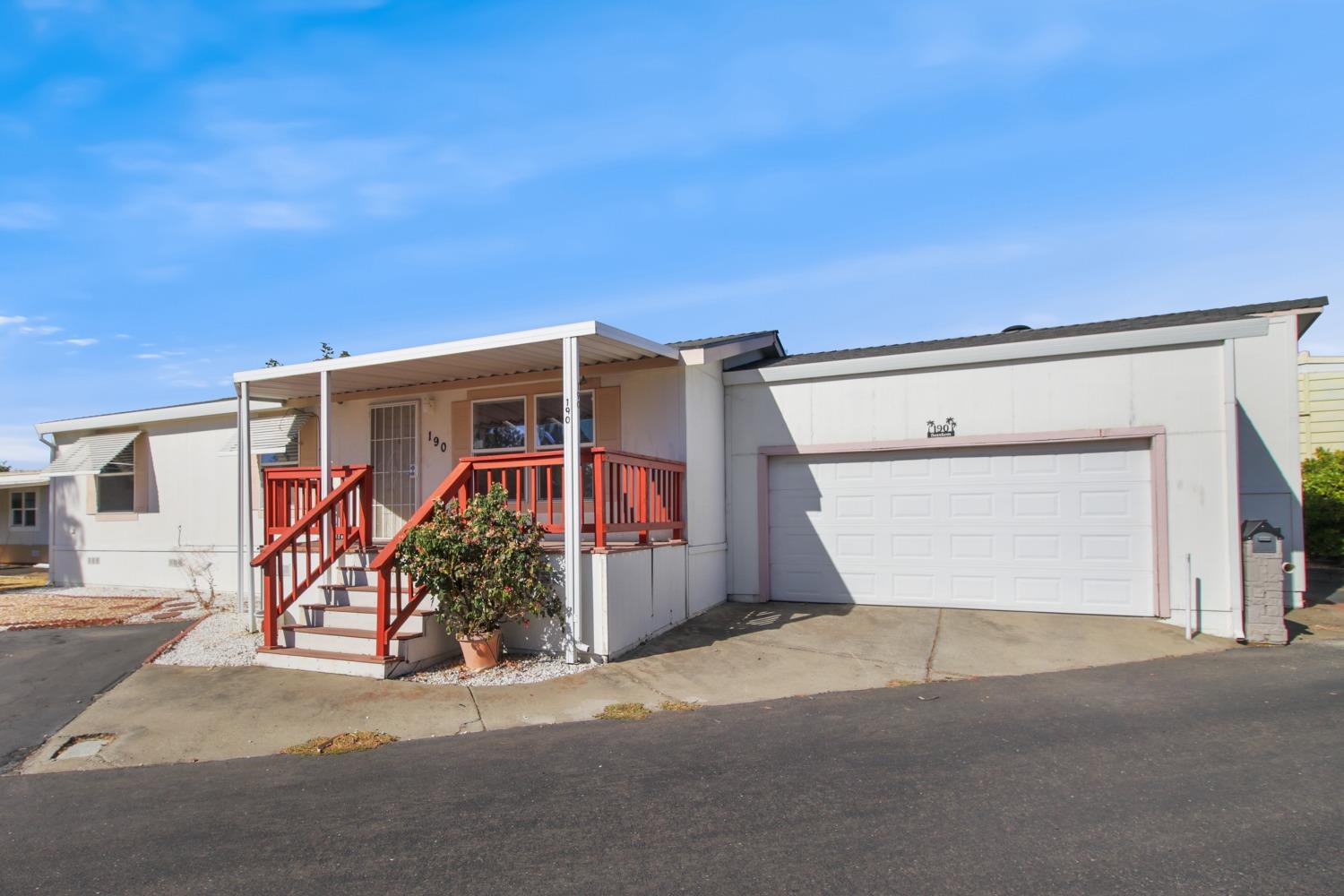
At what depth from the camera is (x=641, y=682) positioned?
6539mm

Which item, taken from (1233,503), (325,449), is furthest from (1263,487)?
(325,449)

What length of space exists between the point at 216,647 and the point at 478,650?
3.24 metres

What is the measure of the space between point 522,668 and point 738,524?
394 centimetres

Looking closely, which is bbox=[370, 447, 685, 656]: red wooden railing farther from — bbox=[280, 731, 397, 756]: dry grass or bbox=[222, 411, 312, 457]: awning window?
bbox=[222, 411, 312, 457]: awning window

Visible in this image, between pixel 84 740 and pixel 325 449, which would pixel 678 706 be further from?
pixel 325 449

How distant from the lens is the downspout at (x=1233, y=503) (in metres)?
7.70

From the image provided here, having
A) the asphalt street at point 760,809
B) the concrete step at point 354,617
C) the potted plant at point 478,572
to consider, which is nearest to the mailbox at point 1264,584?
the asphalt street at point 760,809

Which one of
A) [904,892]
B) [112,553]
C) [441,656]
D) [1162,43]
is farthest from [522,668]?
[112,553]

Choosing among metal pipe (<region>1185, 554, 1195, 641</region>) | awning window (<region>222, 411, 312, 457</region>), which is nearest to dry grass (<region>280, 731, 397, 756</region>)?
metal pipe (<region>1185, 554, 1195, 641</region>)

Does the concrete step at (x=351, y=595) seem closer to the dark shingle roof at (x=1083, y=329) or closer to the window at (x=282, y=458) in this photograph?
the window at (x=282, y=458)

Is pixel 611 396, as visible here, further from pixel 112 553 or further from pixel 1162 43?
pixel 112 553

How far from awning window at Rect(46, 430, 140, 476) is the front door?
18.9 feet

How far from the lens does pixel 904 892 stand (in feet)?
9.69

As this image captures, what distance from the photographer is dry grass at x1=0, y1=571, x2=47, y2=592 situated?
1470 cm
